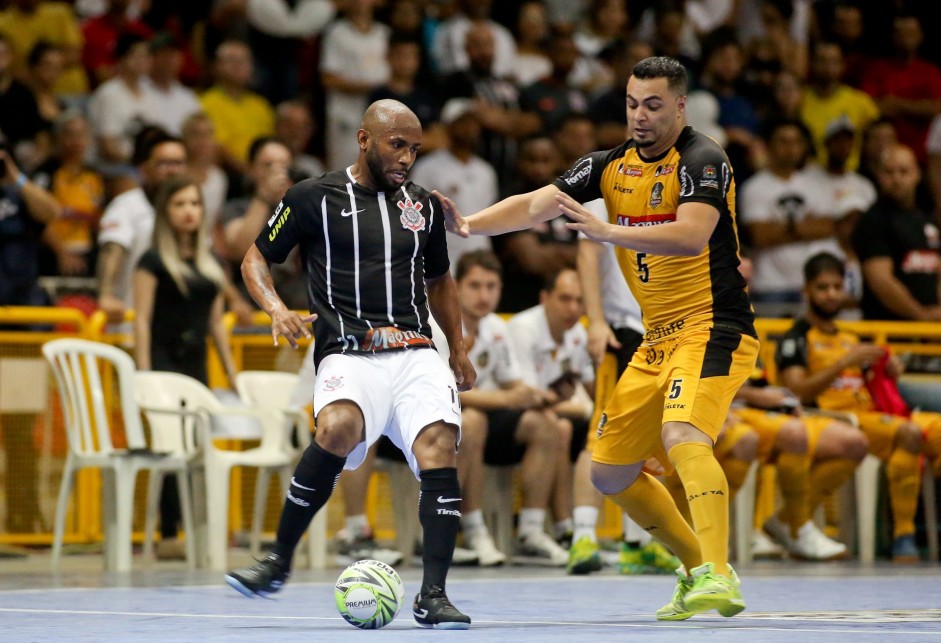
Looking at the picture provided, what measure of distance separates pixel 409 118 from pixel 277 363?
527 centimetres

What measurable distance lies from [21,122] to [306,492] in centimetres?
698

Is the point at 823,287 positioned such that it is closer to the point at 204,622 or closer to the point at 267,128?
the point at 267,128

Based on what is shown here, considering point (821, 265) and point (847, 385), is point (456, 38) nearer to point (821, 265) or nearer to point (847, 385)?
point (821, 265)

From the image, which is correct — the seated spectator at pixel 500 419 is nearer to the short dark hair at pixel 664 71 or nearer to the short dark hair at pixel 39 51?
the short dark hair at pixel 664 71

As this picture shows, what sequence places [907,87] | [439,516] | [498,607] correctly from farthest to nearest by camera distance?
[907,87] < [498,607] < [439,516]

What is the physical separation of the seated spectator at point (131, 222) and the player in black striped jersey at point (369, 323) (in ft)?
14.5

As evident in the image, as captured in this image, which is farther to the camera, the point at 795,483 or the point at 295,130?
the point at 295,130

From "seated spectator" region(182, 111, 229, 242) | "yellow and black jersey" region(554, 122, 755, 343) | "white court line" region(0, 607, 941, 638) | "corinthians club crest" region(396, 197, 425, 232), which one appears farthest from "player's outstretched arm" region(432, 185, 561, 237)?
"seated spectator" region(182, 111, 229, 242)

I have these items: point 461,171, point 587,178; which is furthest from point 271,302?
point 461,171

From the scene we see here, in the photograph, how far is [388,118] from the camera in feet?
21.6

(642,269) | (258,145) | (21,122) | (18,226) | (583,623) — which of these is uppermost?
(21,122)

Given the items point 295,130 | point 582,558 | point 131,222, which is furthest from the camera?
point 295,130

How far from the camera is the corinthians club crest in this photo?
677 centimetres

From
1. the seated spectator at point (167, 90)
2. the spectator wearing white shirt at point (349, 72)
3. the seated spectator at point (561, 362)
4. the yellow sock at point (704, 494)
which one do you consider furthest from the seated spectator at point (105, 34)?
the yellow sock at point (704, 494)
